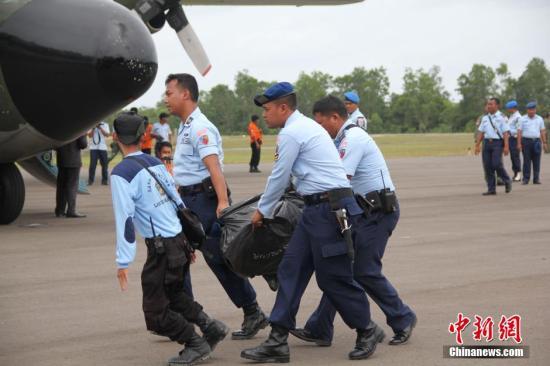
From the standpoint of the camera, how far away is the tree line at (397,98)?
299 feet

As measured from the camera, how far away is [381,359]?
20.0ft

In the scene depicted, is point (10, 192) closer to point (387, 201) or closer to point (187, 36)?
point (187, 36)

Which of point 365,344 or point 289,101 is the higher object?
point 289,101

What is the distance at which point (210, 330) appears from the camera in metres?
6.14

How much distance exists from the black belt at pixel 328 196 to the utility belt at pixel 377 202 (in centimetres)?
42

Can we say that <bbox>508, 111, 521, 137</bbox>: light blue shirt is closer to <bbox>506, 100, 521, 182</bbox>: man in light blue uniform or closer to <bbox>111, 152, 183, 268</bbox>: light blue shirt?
<bbox>506, 100, 521, 182</bbox>: man in light blue uniform

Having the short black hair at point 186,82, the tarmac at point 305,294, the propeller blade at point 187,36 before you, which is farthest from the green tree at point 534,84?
the short black hair at point 186,82

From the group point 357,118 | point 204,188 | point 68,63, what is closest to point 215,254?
point 204,188

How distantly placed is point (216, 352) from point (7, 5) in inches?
199

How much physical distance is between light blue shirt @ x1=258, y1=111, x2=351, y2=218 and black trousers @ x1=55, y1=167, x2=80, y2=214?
799 cm

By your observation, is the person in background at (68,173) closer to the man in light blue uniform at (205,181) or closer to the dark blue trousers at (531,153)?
the man in light blue uniform at (205,181)

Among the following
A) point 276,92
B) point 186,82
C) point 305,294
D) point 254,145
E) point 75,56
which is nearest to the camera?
point 276,92

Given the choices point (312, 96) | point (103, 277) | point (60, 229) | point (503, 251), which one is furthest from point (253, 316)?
point (312, 96)

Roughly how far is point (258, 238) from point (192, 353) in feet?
3.06
